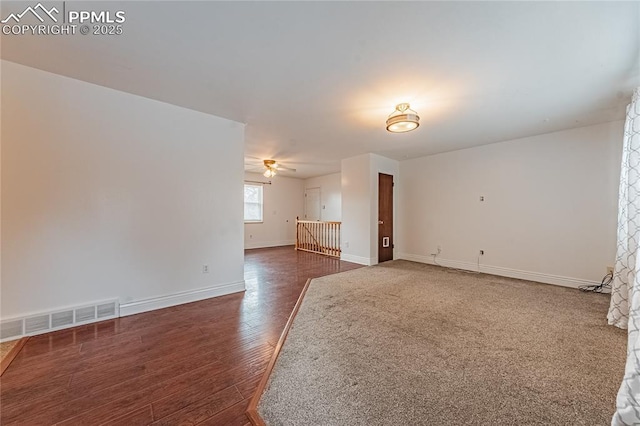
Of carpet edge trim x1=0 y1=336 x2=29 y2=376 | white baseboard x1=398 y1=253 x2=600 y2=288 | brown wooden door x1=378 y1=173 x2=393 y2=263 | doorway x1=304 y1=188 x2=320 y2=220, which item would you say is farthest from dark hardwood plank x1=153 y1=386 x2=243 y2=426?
doorway x1=304 y1=188 x2=320 y2=220

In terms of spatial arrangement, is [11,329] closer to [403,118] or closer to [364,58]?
[364,58]

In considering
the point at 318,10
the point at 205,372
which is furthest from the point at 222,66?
the point at 205,372

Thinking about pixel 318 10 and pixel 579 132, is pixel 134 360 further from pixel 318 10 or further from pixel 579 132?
pixel 579 132

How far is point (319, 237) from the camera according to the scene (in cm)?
731

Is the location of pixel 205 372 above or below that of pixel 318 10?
below

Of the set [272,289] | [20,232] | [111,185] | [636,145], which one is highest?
[636,145]

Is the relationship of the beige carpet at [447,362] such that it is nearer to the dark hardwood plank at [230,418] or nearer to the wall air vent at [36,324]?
the dark hardwood plank at [230,418]

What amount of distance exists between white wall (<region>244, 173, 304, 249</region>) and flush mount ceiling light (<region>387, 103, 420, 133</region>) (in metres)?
5.76

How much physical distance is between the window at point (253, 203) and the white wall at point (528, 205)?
16.6 ft

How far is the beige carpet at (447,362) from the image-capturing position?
142cm

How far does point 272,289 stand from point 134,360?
1.97 metres

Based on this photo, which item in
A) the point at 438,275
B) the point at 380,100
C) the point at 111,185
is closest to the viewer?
the point at 111,185

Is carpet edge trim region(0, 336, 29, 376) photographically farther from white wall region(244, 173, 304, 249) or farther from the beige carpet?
white wall region(244, 173, 304, 249)

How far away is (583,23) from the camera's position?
1.75 m
